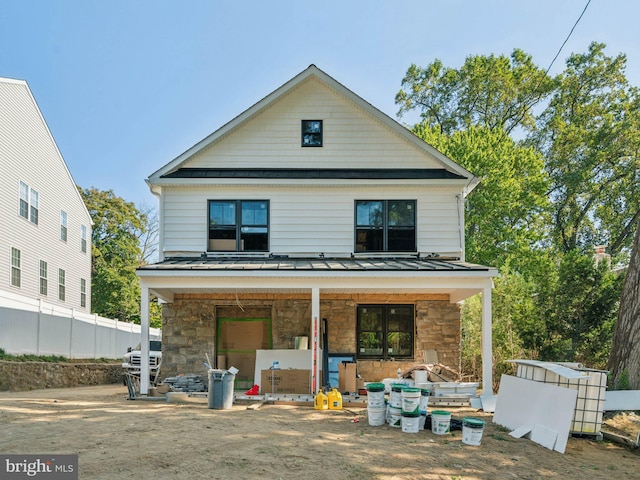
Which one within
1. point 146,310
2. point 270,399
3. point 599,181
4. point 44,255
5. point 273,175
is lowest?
point 270,399

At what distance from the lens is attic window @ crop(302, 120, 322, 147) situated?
50.1 ft

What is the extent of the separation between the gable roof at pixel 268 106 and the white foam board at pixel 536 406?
6.76 meters

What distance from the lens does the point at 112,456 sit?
6711 mm

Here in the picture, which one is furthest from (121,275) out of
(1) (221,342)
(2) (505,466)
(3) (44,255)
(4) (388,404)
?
(2) (505,466)

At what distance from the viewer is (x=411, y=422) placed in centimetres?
874

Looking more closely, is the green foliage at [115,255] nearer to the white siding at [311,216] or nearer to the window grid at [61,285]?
the window grid at [61,285]

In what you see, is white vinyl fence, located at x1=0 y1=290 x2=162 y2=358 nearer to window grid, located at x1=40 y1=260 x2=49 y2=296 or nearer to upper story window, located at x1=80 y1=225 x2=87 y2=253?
window grid, located at x1=40 y1=260 x2=49 y2=296

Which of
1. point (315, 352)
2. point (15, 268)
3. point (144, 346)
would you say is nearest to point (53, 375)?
point (15, 268)

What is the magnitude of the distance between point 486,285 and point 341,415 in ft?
14.5

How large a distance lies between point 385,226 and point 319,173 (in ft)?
7.36

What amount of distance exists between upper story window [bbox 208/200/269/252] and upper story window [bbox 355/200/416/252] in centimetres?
250

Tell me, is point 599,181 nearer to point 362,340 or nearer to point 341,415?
point 362,340

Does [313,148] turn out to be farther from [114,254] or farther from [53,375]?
[114,254]

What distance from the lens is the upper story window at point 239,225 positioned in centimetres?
1462
